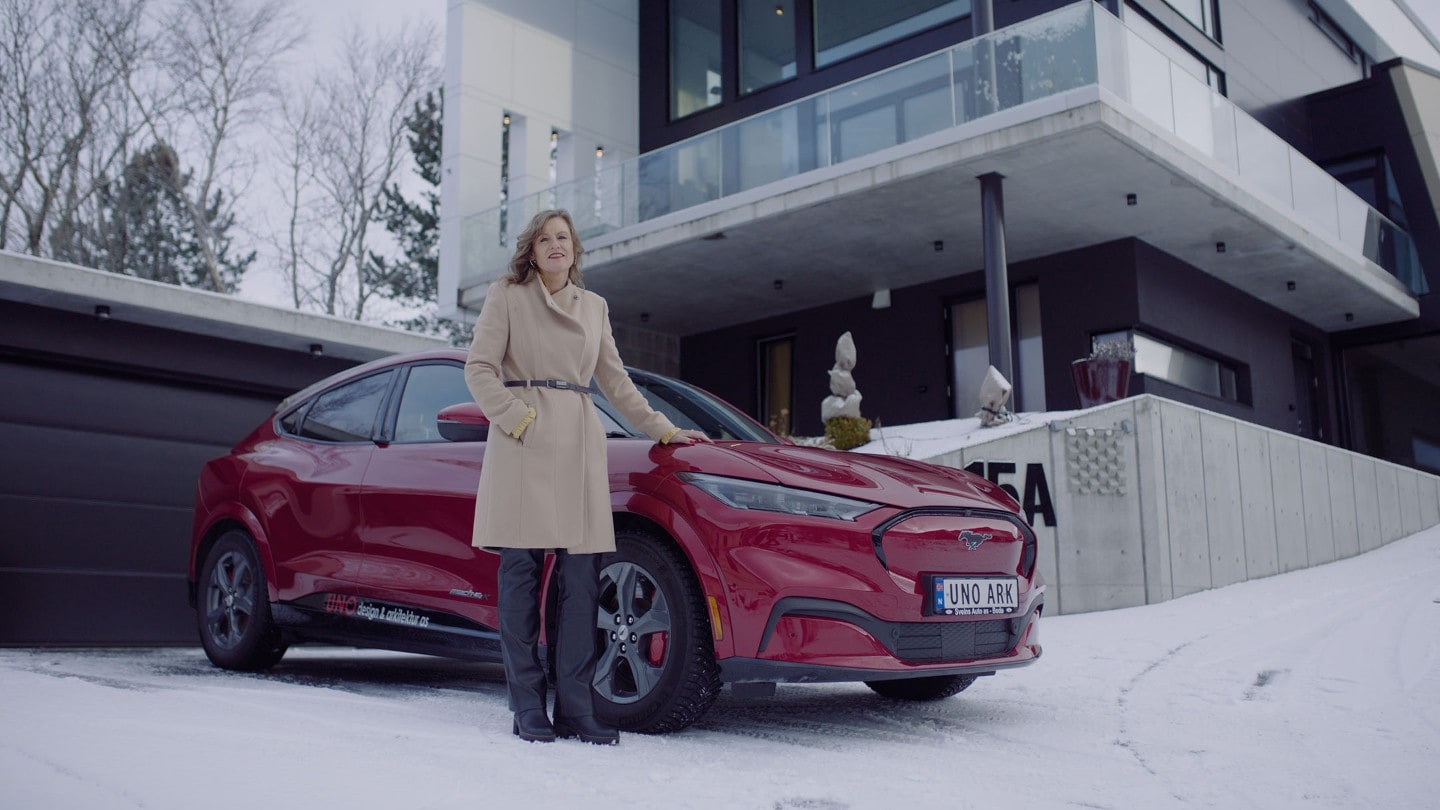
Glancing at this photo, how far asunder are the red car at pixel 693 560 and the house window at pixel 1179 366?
1245 cm

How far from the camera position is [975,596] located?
4.06m

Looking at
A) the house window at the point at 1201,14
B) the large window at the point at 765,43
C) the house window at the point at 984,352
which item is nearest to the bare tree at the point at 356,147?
the large window at the point at 765,43

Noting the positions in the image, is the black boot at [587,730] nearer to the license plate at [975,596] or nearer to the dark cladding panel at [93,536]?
the license plate at [975,596]

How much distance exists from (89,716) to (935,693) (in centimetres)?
328

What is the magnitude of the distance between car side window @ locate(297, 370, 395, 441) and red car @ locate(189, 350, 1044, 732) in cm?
2

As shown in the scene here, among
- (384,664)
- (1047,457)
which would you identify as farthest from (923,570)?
(1047,457)

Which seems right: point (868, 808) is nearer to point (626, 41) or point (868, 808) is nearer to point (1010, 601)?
point (1010, 601)

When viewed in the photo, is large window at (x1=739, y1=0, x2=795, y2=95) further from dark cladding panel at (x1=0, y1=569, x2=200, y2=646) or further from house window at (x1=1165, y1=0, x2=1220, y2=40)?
dark cladding panel at (x1=0, y1=569, x2=200, y2=646)

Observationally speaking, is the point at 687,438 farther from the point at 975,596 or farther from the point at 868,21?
the point at 868,21

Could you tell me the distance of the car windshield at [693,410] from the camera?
15.9 feet

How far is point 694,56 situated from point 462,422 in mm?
18427

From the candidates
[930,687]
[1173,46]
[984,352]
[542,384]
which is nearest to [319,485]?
[542,384]

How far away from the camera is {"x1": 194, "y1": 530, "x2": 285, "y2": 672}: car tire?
18.2ft

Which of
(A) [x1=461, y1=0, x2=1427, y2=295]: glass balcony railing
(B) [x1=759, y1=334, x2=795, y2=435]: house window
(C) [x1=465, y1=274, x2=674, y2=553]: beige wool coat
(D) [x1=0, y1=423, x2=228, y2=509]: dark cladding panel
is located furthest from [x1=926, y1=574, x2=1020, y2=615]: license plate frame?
(B) [x1=759, y1=334, x2=795, y2=435]: house window
